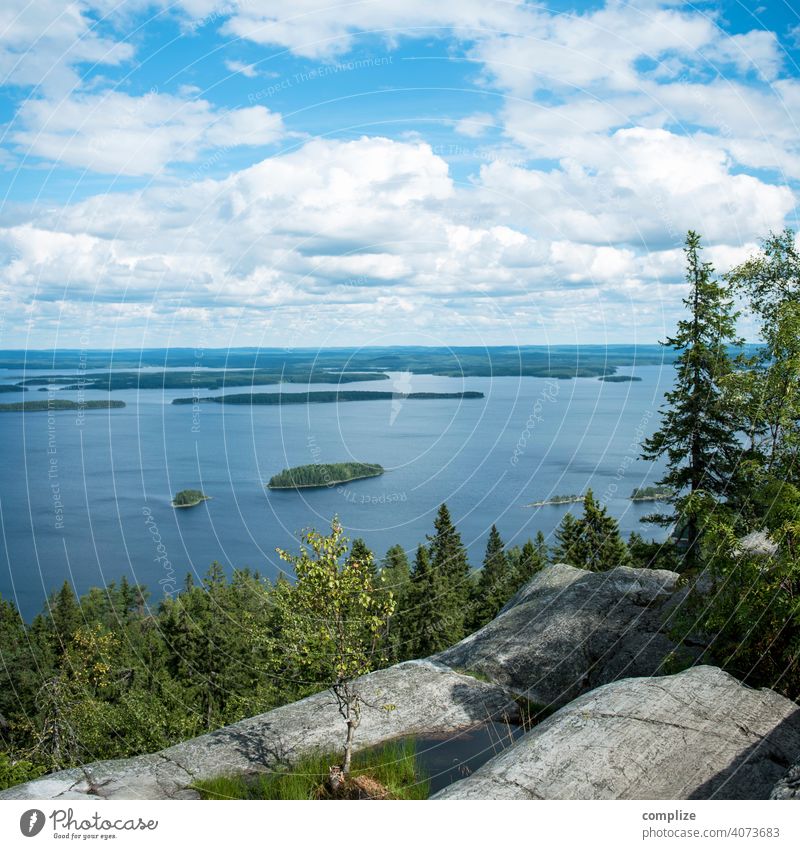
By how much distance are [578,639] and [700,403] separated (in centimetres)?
1014

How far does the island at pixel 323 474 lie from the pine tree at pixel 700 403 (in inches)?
1843

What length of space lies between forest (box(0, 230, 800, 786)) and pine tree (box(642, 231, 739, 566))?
0.05m

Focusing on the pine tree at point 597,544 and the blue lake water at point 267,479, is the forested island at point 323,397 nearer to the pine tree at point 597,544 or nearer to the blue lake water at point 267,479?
the blue lake water at point 267,479

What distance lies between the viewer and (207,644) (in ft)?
110

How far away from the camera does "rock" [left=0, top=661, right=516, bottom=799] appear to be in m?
10.6

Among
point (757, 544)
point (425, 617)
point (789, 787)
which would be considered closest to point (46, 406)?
point (425, 617)

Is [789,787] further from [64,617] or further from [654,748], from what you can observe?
[64,617]

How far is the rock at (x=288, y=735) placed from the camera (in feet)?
34.9

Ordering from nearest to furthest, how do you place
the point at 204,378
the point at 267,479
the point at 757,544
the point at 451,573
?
the point at 757,544, the point at 451,573, the point at 267,479, the point at 204,378

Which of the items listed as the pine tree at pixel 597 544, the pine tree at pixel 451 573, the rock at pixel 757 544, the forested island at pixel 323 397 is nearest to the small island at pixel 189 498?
the pine tree at pixel 451 573

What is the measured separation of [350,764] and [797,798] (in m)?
5.97

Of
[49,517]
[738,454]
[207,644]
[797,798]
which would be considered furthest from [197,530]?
[797,798]

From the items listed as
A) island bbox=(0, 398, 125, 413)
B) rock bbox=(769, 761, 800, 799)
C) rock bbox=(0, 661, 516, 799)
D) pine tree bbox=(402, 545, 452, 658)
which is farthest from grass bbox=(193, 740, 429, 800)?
island bbox=(0, 398, 125, 413)

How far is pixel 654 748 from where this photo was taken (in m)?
9.61
